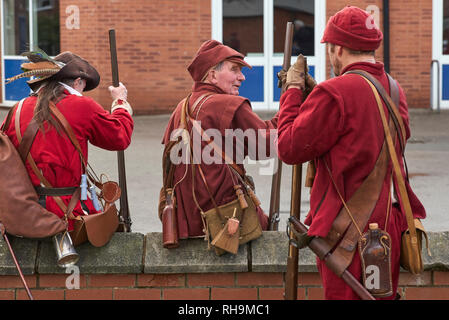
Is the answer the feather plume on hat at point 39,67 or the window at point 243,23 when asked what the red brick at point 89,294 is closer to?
the feather plume on hat at point 39,67

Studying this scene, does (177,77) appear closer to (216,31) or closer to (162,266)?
(216,31)

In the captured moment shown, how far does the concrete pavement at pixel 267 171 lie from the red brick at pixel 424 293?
11.0 ft

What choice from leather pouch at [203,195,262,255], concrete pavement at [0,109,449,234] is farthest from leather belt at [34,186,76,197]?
concrete pavement at [0,109,449,234]

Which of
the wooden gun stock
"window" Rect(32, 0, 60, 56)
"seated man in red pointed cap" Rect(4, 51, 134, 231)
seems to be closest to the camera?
the wooden gun stock

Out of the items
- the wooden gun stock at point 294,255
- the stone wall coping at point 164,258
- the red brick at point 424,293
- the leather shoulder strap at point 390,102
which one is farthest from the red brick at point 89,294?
the leather shoulder strap at point 390,102

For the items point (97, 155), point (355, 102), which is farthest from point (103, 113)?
point (97, 155)

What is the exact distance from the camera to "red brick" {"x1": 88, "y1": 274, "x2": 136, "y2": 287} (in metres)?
4.59

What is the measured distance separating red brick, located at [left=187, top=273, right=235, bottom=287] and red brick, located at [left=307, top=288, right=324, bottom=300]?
41 centimetres

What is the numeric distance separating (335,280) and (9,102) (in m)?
15.8

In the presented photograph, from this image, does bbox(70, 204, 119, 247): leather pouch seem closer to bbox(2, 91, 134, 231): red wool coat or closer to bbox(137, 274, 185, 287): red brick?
bbox(2, 91, 134, 231): red wool coat

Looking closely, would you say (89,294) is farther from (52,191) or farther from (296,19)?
(296,19)

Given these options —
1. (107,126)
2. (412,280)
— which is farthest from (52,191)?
(412,280)

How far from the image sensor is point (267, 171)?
11.1m

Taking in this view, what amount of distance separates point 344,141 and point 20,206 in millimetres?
1711
